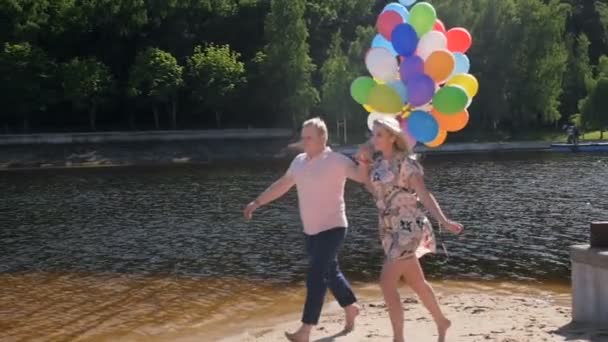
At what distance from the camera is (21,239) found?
57.8 feet

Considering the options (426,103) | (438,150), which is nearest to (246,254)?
(426,103)

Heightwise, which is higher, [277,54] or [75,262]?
[277,54]

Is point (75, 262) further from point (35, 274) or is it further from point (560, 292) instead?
point (560, 292)

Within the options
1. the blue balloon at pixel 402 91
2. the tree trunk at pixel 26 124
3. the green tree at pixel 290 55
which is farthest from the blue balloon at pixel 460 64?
the tree trunk at pixel 26 124

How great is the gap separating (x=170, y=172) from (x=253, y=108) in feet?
71.4

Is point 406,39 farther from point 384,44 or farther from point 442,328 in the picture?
point 442,328

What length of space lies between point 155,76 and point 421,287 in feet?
165

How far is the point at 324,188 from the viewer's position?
6.73 meters

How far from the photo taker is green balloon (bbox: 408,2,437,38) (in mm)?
8586

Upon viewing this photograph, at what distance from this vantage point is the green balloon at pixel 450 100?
8.05m

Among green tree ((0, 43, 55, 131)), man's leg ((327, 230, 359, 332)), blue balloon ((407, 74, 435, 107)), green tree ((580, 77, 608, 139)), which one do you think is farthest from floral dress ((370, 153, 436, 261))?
green tree ((0, 43, 55, 131))

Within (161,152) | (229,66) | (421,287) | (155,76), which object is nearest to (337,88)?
(229,66)

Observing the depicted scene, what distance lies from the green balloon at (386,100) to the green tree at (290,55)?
156 feet

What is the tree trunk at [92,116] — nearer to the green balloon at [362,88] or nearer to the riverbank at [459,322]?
the riverbank at [459,322]
